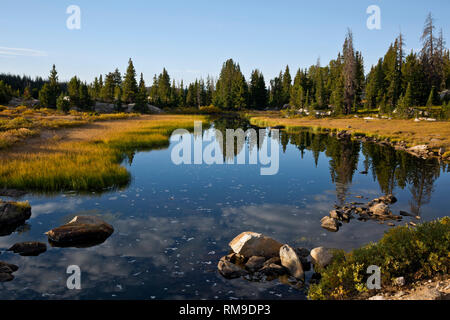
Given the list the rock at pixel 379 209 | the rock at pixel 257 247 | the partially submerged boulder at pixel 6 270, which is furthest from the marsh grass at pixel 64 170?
the rock at pixel 379 209

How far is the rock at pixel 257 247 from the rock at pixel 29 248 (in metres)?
6.26

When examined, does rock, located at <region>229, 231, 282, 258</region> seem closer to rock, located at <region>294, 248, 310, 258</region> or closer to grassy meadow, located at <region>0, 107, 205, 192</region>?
rock, located at <region>294, 248, 310, 258</region>

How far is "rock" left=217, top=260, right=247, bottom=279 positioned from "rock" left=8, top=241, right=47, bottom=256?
19.3ft

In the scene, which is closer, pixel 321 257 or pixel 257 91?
pixel 321 257

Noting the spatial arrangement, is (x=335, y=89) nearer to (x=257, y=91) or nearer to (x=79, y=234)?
(x=257, y=91)

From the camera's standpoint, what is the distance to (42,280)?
8.38m

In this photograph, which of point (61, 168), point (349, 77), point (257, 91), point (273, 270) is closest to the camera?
point (273, 270)

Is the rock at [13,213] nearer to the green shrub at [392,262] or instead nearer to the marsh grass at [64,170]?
the marsh grass at [64,170]

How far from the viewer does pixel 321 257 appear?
905 centimetres

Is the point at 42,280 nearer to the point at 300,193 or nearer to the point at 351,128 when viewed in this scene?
the point at 300,193

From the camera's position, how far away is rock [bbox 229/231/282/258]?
9.63 meters

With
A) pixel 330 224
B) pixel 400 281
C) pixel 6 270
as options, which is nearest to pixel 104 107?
pixel 6 270

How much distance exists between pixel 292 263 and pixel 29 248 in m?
8.28
